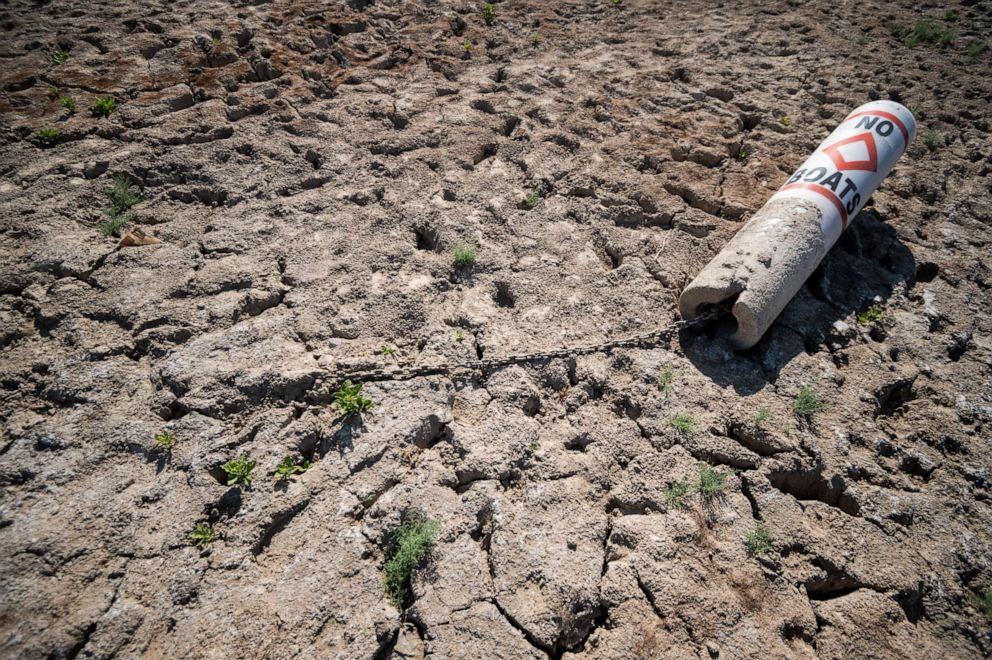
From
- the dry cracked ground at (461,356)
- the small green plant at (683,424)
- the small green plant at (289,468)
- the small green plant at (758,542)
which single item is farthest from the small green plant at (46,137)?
the small green plant at (758,542)

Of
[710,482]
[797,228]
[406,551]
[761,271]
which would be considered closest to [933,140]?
[797,228]

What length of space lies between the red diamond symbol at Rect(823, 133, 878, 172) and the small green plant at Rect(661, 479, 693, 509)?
2.78 meters

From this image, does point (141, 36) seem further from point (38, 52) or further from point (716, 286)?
point (716, 286)

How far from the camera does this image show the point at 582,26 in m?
6.31

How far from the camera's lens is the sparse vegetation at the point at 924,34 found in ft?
20.0

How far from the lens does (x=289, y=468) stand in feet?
9.56

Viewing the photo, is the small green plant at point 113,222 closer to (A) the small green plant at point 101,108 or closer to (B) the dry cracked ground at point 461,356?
(B) the dry cracked ground at point 461,356

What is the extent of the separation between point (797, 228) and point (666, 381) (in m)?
1.48

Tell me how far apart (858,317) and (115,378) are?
16.8 feet

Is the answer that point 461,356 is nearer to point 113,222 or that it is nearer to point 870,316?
point 113,222

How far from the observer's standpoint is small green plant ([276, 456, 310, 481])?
2889 mm

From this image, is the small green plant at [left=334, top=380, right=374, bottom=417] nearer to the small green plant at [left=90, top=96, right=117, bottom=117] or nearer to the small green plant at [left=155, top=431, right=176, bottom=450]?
the small green plant at [left=155, top=431, right=176, bottom=450]

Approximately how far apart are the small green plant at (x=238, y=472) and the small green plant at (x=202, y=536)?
0.80ft

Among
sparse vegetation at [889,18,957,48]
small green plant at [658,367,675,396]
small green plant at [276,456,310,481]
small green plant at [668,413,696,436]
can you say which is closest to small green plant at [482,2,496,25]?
sparse vegetation at [889,18,957,48]
